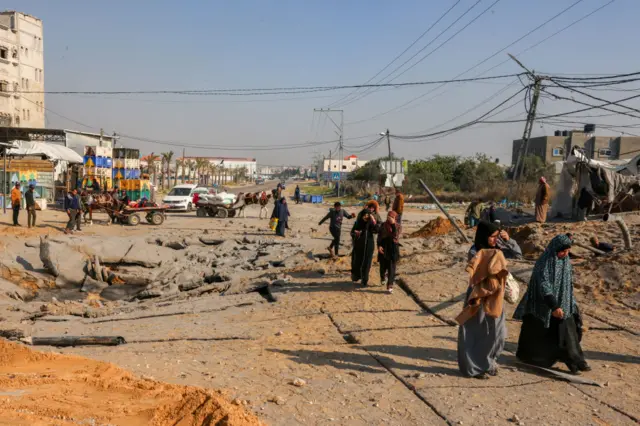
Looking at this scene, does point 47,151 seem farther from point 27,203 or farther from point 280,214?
point 280,214

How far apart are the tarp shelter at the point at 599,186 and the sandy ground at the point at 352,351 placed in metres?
7.78

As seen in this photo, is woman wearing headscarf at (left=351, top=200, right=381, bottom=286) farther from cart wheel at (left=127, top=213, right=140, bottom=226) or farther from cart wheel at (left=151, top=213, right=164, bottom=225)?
cart wheel at (left=151, top=213, right=164, bottom=225)

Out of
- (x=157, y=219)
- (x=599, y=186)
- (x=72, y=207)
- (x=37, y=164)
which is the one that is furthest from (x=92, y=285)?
(x=37, y=164)

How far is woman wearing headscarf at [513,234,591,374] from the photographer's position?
19.7ft

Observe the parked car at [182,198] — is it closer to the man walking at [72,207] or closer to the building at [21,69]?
the man walking at [72,207]

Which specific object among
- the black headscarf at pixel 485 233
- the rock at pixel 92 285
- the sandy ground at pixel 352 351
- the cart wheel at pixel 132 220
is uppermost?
the black headscarf at pixel 485 233

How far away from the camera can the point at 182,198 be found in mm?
A: 33031

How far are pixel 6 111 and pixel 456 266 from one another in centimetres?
5127

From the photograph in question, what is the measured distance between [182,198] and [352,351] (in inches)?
1073

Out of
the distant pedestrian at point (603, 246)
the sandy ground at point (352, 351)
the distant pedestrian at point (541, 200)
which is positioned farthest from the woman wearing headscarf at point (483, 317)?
the distant pedestrian at point (541, 200)

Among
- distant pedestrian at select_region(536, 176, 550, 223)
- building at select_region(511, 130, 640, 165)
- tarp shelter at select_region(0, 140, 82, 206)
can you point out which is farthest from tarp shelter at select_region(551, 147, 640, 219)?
building at select_region(511, 130, 640, 165)

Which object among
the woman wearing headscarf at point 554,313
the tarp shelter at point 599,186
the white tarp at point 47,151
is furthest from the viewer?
the white tarp at point 47,151

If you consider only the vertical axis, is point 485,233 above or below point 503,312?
above

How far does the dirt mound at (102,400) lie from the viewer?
4484 mm
